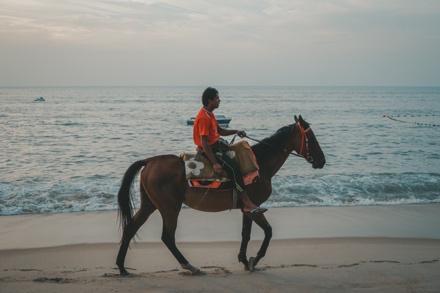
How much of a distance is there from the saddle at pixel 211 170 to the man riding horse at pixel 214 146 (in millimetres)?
77

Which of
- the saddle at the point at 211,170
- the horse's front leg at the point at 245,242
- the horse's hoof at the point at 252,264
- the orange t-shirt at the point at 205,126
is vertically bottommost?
the horse's hoof at the point at 252,264

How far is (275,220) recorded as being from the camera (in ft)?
33.7

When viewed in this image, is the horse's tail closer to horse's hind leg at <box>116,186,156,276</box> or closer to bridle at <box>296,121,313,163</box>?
horse's hind leg at <box>116,186,156,276</box>

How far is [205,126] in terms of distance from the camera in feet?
20.4

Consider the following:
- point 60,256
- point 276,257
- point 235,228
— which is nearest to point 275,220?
point 235,228

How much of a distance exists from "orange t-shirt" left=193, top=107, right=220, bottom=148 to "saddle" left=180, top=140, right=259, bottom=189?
272mm

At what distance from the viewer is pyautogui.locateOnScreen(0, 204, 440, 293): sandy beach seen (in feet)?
19.5

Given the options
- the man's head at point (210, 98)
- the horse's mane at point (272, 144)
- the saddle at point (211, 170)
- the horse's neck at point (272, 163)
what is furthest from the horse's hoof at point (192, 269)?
the man's head at point (210, 98)

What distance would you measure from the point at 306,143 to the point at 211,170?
1.49 m

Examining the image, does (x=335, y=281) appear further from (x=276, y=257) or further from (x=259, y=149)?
(x=259, y=149)

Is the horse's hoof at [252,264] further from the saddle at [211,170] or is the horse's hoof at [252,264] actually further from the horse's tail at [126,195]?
the horse's tail at [126,195]

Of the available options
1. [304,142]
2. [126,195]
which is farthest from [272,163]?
[126,195]

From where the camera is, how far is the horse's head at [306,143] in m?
6.83

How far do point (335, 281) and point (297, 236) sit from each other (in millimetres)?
2879
